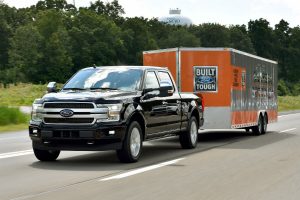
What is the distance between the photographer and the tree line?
11938cm

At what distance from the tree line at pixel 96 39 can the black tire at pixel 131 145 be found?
341 feet

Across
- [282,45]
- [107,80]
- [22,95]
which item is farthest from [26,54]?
[107,80]

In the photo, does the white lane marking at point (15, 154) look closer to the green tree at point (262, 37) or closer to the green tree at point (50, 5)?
the green tree at point (50, 5)

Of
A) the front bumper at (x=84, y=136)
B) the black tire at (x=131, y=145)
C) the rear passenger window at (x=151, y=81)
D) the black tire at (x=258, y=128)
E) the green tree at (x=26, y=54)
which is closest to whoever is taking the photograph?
the front bumper at (x=84, y=136)

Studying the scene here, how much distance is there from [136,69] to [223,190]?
5126mm

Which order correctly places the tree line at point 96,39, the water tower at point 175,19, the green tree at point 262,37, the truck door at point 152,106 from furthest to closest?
the water tower at point 175,19 → the green tree at point 262,37 → the tree line at point 96,39 → the truck door at point 152,106

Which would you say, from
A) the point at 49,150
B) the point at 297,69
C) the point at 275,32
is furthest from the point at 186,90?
the point at 275,32

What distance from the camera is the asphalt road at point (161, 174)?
861 cm

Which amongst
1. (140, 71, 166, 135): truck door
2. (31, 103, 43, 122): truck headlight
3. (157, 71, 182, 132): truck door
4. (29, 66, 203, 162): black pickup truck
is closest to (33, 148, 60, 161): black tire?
(29, 66, 203, 162): black pickup truck

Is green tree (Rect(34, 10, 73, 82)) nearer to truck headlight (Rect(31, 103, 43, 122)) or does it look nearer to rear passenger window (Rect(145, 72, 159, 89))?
rear passenger window (Rect(145, 72, 159, 89))

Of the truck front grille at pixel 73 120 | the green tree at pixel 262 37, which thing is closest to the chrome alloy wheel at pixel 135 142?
the truck front grille at pixel 73 120

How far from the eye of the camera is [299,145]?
1686 centimetres

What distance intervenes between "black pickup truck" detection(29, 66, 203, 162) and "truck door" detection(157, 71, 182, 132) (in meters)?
0.02

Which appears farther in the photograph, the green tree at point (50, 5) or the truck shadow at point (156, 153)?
the green tree at point (50, 5)
